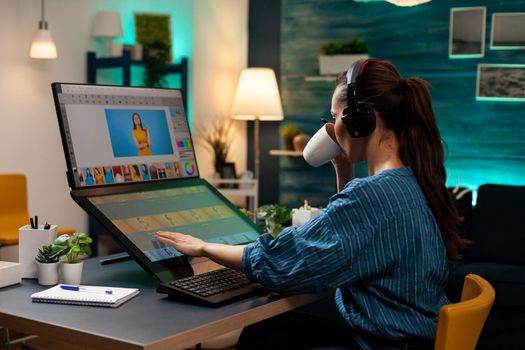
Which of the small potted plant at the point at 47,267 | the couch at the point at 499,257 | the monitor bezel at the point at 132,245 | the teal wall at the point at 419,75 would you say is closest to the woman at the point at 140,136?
the monitor bezel at the point at 132,245

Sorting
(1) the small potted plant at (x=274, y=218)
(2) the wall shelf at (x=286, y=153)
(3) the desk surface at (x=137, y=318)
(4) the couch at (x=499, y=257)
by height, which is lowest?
(4) the couch at (x=499, y=257)

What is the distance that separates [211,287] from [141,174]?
1.71 ft

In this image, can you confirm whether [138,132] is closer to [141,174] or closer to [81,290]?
[141,174]

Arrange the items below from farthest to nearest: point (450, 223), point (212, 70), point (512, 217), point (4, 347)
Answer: point (212, 70) < point (512, 217) < point (4, 347) < point (450, 223)

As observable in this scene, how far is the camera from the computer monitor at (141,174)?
2.00m

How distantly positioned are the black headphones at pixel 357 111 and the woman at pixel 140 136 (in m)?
0.70

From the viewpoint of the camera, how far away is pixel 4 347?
376 centimetres

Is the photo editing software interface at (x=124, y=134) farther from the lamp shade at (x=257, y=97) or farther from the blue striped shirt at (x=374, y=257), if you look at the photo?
the lamp shade at (x=257, y=97)

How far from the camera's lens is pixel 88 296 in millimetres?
1735

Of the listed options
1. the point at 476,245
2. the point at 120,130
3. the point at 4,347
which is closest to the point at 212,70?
the point at 476,245

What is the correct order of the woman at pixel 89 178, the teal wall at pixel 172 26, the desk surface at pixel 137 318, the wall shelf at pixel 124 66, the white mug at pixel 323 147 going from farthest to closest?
the teal wall at pixel 172 26 < the wall shelf at pixel 124 66 < the white mug at pixel 323 147 < the woman at pixel 89 178 < the desk surface at pixel 137 318

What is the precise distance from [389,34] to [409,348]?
170 inches

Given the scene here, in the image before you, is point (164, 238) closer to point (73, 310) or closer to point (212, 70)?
point (73, 310)

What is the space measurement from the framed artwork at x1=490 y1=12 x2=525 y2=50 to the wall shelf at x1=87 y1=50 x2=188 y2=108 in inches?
86.4
